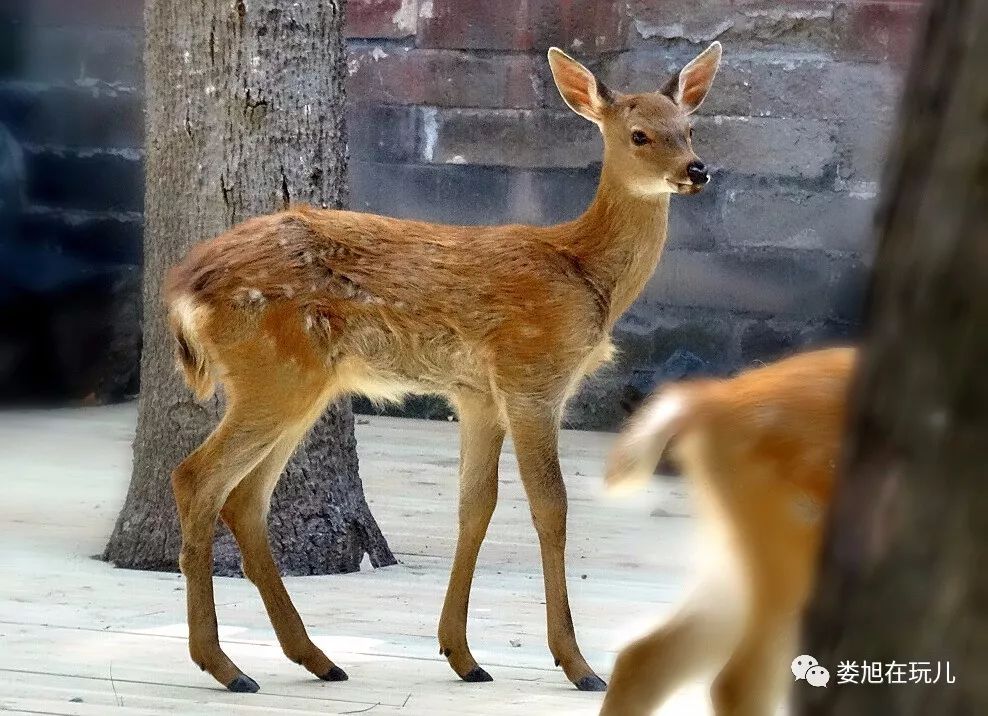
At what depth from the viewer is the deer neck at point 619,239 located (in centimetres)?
534

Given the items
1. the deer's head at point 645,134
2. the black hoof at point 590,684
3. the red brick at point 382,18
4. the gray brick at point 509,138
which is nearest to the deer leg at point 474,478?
the black hoof at point 590,684

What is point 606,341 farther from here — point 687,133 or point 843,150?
point 843,150

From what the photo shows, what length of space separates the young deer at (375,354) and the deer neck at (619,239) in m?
0.02

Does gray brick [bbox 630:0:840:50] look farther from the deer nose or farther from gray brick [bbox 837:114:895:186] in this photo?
the deer nose

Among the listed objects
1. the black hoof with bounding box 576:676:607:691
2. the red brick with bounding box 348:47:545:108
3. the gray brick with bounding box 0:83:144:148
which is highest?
the red brick with bounding box 348:47:545:108

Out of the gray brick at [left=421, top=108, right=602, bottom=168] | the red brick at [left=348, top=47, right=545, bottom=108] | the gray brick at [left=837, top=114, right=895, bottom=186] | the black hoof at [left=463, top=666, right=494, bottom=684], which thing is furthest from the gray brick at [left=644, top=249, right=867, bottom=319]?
the black hoof at [left=463, top=666, right=494, bottom=684]

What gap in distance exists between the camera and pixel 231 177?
624 cm

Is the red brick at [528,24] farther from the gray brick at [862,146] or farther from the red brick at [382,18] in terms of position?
the gray brick at [862,146]

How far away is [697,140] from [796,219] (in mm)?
764

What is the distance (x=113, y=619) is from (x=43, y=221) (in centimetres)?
662

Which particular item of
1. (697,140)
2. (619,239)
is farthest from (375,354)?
(697,140)

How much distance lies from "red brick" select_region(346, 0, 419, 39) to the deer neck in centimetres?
542

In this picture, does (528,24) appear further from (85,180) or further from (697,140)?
(85,180)

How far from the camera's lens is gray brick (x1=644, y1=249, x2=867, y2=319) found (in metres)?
10.4
